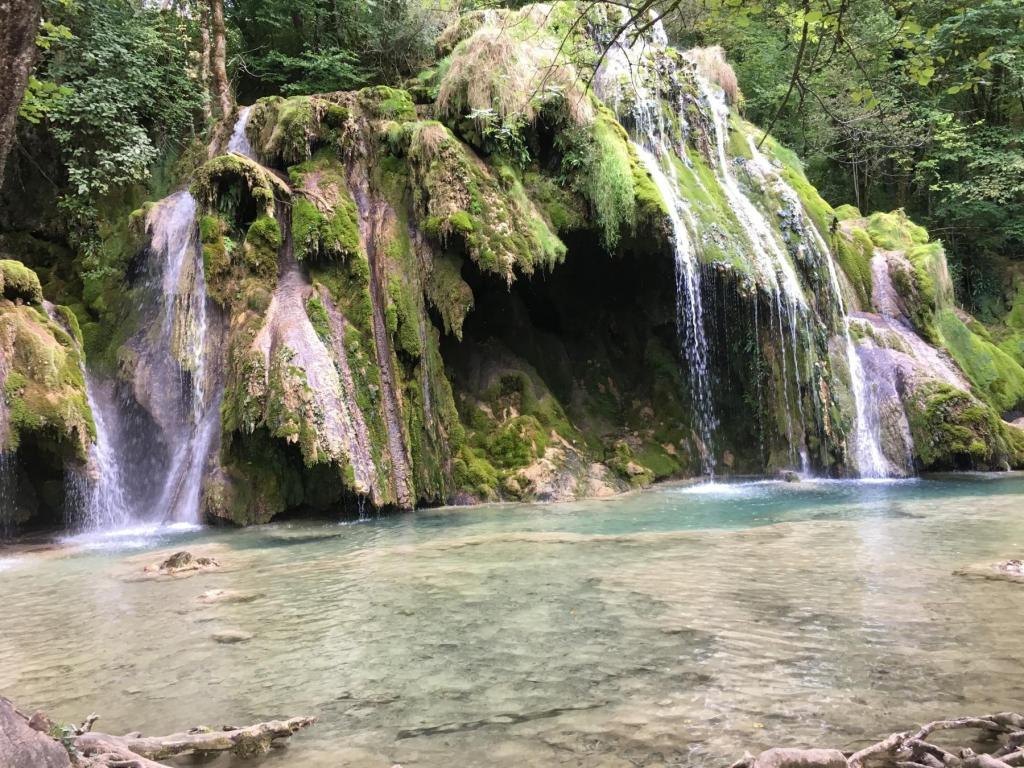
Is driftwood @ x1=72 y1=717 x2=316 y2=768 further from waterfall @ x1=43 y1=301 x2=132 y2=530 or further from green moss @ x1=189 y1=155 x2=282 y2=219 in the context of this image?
green moss @ x1=189 y1=155 x2=282 y2=219

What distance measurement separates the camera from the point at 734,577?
5238 mm

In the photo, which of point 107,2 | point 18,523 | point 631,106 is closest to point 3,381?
point 18,523

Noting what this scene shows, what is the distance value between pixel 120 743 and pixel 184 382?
918cm

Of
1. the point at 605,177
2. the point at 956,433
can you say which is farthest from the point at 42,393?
the point at 956,433

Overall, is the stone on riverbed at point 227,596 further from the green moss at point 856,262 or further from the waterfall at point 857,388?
the green moss at point 856,262

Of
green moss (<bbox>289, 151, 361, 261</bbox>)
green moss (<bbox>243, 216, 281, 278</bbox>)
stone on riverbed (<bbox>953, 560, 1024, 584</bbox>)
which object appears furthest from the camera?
green moss (<bbox>289, 151, 361, 261</bbox>)

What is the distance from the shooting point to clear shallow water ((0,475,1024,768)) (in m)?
2.85

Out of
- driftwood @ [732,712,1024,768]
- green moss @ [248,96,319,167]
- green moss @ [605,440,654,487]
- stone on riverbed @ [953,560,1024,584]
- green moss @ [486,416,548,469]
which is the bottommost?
stone on riverbed @ [953,560,1024,584]

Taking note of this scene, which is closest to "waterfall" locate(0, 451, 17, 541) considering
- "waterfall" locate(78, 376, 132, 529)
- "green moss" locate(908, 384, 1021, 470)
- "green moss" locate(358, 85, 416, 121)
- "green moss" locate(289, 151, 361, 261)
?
"waterfall" locate(78, 376, 132, 529)

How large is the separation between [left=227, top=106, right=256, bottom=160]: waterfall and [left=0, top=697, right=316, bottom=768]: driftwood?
1137 centimetres

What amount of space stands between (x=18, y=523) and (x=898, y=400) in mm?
14930

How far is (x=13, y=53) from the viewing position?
77.8 inches

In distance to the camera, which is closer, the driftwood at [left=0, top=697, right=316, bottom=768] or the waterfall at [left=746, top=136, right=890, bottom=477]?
the driftwood at [left=0, top=697, right=316, bottom=768]

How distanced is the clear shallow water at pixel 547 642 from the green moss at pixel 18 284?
4.41m
